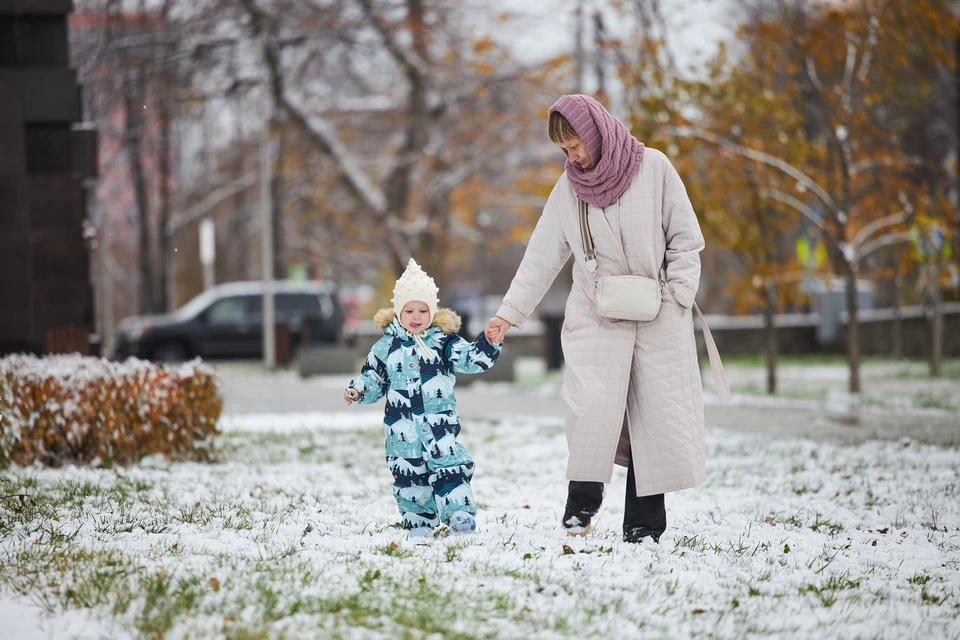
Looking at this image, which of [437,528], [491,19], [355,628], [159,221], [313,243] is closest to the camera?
[355,628]

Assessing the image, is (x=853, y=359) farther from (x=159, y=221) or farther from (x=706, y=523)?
(x=159, y=221)

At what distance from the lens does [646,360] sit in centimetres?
508

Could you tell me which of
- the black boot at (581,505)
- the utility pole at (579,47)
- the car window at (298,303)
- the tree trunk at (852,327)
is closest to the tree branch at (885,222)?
the tree trunk at (852,327)

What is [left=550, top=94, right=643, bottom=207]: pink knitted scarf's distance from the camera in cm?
496

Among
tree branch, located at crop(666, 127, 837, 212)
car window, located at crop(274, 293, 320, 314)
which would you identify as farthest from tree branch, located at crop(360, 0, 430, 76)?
tree branch, located at crop(666, 127, 837, 212)

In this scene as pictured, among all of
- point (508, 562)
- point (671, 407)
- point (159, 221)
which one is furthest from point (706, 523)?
point (159, 221)

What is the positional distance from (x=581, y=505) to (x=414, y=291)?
124cm

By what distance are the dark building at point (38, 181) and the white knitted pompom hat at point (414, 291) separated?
210 inches

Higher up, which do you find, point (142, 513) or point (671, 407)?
point (671, 407)

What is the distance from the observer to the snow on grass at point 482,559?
395 centimetres

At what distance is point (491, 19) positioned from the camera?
68.1 feet

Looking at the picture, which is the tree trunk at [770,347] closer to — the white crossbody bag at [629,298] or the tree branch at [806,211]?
the tree branch at [806,211]

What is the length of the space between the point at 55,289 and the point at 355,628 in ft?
22.4

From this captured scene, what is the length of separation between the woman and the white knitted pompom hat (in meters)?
0.35
